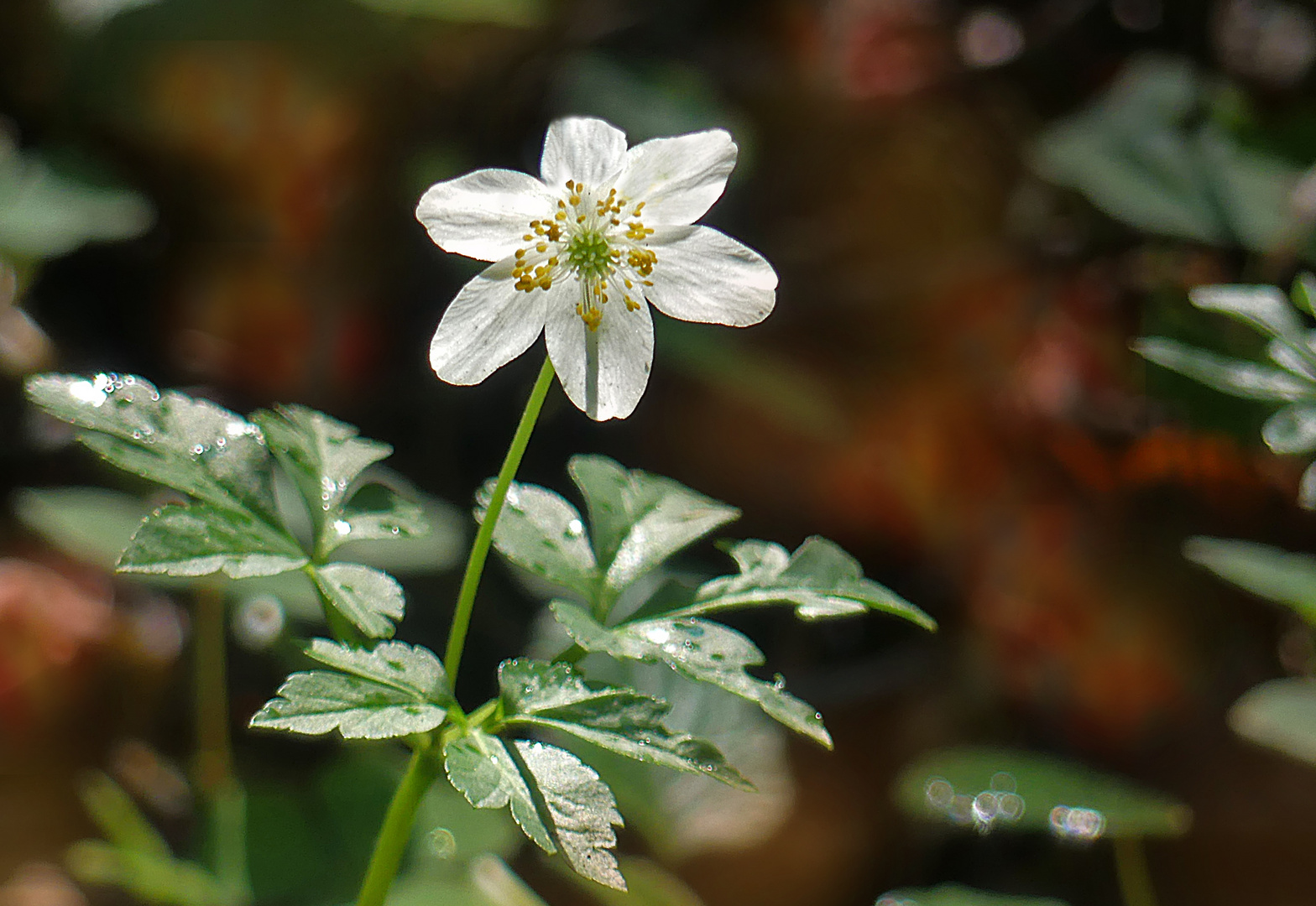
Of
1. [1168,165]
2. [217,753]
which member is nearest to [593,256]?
[217,753]

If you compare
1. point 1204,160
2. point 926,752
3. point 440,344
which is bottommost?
point 926,752

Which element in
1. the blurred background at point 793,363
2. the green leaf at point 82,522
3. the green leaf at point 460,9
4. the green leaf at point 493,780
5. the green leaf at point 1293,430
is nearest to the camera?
the green leaf at point 493,780

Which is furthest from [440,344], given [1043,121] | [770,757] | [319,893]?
[1043,121]

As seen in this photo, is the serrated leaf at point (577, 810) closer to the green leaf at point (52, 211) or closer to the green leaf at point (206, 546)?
the green leaf at point (206, 546)

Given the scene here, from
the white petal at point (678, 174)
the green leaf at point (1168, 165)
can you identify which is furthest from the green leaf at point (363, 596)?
the green leaf at point (1168, 165)

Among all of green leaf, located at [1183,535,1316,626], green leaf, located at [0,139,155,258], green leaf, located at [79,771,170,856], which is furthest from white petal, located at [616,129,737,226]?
green leaf, located at [0,139,155,258]

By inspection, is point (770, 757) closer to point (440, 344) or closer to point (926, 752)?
point (926, 752)
